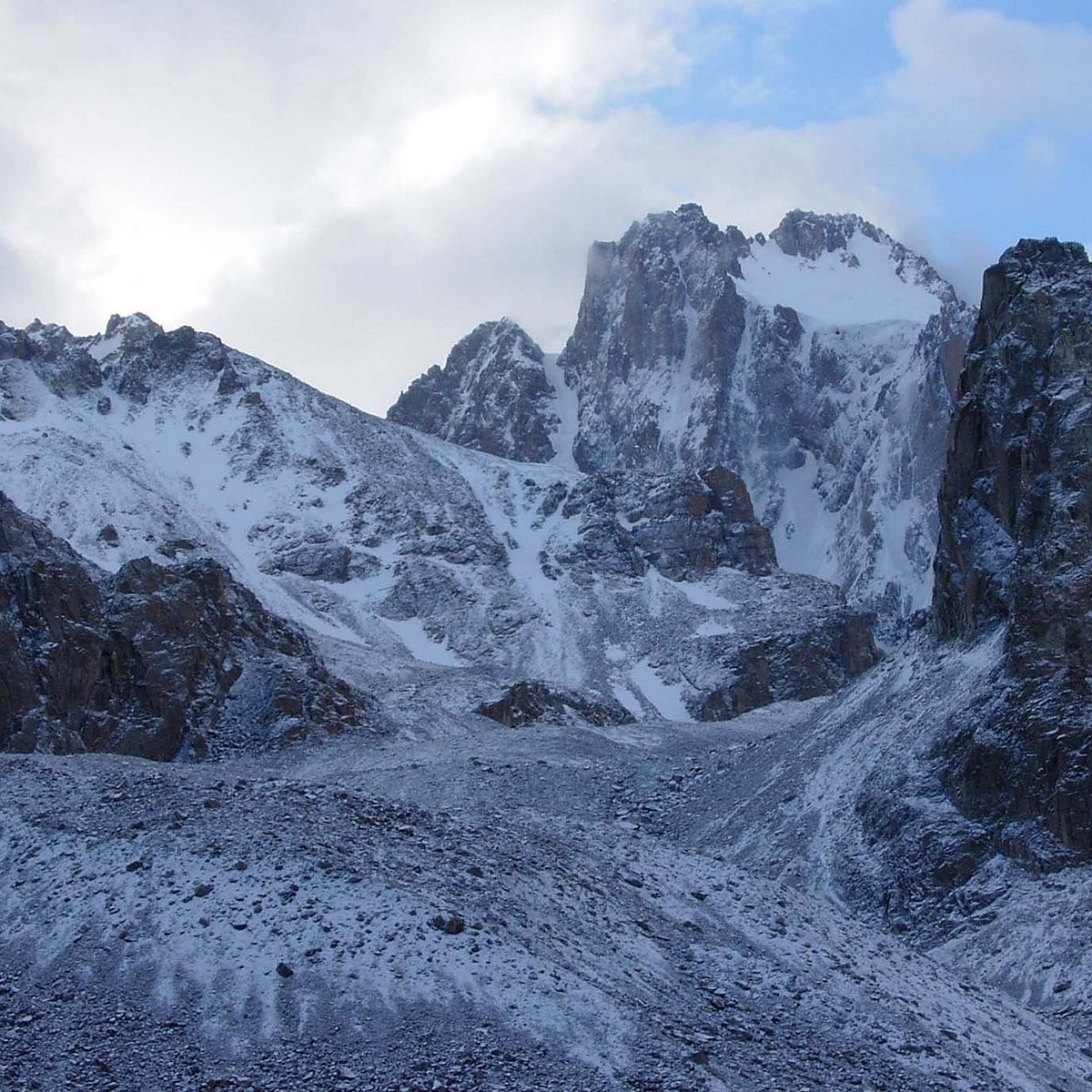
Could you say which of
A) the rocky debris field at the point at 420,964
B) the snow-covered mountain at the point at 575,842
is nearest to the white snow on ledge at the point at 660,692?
the snow-covered mountain at the point at 575,842

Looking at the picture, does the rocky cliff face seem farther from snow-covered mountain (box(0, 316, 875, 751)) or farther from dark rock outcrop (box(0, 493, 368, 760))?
snow-covered mountain (box(0, 316, 875, 751))

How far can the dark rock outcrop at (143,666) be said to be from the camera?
64.8 meters

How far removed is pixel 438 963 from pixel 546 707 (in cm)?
7062

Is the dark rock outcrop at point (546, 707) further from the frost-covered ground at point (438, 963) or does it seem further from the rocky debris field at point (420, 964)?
the rocky debris field at point (420, 964)

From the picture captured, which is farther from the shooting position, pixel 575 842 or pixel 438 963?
pixel 575 842

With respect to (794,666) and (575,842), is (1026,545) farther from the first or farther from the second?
(794,666)

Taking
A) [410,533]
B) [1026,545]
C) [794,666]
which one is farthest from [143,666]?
[410,533]

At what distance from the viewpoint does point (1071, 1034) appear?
31703 mm

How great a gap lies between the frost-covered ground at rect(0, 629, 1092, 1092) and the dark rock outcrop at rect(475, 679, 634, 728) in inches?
2137

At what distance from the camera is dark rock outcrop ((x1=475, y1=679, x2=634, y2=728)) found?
92.1m

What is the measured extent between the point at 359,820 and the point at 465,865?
8.95ft

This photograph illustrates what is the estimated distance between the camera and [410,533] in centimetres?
15375

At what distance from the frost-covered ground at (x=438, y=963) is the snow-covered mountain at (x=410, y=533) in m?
65.4

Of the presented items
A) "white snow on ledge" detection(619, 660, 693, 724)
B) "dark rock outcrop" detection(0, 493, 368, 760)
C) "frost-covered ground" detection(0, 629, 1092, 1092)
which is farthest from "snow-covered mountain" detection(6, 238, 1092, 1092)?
"white snow on ledge" detection(619, 660, 693, 724)
